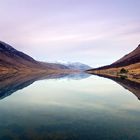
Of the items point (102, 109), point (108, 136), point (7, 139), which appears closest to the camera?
point (7, 139)

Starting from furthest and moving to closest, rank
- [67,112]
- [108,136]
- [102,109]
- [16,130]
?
[102,109], [67,112], [16,130], [108,136]

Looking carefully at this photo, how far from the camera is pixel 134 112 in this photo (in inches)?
1537

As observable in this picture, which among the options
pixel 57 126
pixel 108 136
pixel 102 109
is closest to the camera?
pixel 108 136

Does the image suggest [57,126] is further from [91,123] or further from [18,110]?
[18,110]

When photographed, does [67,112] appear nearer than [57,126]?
No

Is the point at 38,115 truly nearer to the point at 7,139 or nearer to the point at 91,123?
the point at 91,123

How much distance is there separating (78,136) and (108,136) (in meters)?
2.95

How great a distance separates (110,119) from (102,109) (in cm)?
781

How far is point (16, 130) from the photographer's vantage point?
26.8 metres

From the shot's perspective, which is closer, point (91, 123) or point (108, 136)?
point (108, 136)

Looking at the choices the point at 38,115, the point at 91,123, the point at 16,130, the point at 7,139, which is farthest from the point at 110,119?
the point at 7,139

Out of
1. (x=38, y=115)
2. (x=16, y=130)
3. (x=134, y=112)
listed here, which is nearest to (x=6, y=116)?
(x=38, y=115)

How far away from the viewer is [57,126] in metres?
28.9

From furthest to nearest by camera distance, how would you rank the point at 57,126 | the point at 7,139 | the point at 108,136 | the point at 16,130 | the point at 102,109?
1. the point at 102,109
2. the point at 57,126
3. the point at 16,130
4. the point at 108,136
5. the point at 7,139
